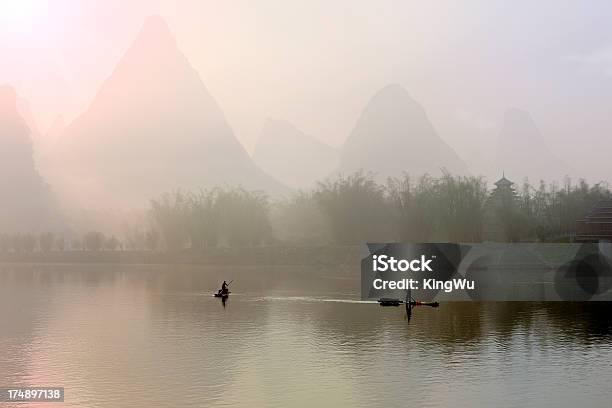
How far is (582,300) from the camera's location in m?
54.1

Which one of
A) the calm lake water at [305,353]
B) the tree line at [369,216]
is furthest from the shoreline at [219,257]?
the calm lake water at [305,353]

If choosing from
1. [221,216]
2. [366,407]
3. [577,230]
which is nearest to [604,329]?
[366,407]

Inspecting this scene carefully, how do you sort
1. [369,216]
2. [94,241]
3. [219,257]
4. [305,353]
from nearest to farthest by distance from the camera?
1. [305,353]
2. [369,216]
3. [219,257]
4. [94,241]

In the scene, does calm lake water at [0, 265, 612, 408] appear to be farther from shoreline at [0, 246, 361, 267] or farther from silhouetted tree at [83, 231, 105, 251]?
silhouetted tree at [83, 231, 105, 251]

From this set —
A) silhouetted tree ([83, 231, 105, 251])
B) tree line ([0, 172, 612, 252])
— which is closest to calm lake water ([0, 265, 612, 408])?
tree line ([0, 172, 612, 252])

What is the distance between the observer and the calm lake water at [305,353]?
23.0 meters

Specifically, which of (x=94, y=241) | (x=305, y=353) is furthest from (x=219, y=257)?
(x=305, y=353)

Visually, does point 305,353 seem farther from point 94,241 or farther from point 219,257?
point 94,241

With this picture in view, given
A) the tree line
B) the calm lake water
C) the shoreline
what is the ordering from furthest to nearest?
the shoreline
the tree line
the calm lake water

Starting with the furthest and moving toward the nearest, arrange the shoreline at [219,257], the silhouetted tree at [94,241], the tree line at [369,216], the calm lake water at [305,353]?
the silhouetted tree at [94,241], the shoreline at [219,257], the tree line at [369,216], the calm lake water at [305,353]

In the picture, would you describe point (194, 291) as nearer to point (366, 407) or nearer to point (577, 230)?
point (366, 407)

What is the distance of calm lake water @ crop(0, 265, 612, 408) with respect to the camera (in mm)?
22984

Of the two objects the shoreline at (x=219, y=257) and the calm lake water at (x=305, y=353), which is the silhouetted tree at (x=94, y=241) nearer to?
the shoreline at (x=219, y=257)

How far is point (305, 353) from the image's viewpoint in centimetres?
3038
